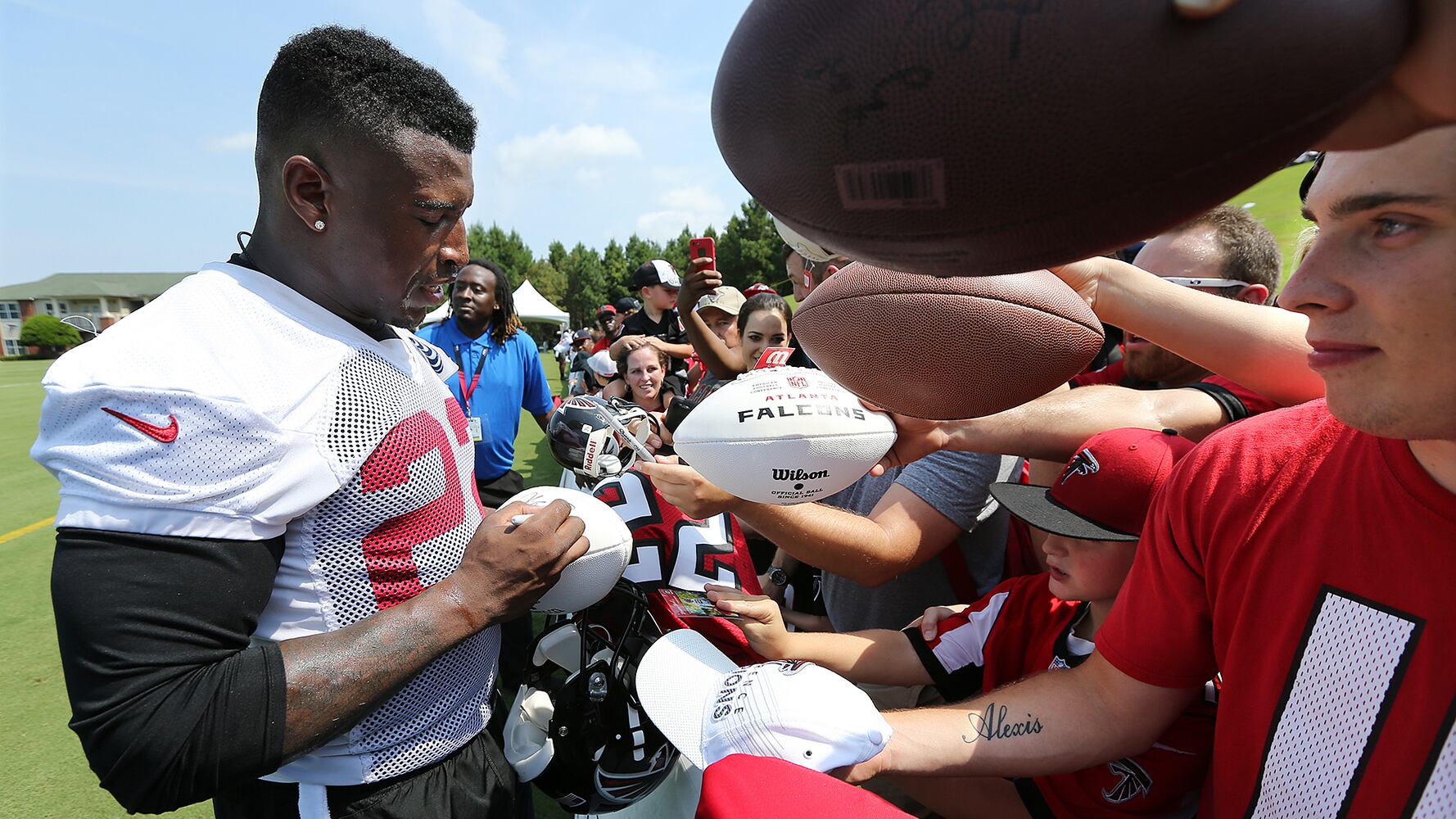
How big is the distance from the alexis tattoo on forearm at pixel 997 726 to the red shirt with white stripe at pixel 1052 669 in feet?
0.03

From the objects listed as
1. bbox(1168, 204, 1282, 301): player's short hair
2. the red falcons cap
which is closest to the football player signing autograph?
the red falcons cap

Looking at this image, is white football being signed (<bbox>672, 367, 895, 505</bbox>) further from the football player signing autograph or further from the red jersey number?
the red jersey number

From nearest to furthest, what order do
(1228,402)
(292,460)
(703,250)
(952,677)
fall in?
(292,460), (1228,402), (952,677), (703,250)

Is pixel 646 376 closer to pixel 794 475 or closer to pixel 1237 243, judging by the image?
pixel 794 475

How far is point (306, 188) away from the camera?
1376 mm

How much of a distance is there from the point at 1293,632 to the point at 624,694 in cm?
164

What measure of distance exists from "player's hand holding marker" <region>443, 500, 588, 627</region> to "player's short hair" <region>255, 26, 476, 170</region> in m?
0.83

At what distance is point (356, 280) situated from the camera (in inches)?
55.9

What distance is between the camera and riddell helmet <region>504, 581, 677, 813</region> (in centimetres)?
201

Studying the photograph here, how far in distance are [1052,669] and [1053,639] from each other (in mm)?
306

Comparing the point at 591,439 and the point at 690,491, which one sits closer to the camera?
the point at 690,491

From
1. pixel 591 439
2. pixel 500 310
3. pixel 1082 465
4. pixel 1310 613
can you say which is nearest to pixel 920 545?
pixel 1082 465

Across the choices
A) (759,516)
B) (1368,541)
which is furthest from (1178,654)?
(759,516)

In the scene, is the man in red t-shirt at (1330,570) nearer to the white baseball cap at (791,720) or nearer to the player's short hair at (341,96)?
the white baseball cap at (791,720)
